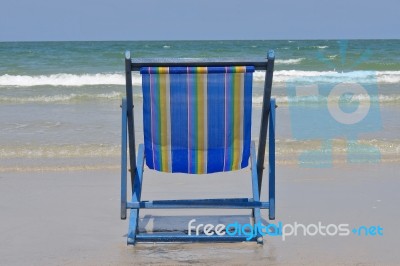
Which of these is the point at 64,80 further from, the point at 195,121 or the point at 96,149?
the point at 195,121

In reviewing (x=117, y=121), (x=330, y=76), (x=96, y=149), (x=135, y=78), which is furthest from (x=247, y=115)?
(x=330, y=76)

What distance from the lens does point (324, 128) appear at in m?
9.20

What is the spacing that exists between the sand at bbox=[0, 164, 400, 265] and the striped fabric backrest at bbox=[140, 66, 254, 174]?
0.51 m

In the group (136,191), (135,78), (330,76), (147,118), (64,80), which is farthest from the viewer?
(330,76)

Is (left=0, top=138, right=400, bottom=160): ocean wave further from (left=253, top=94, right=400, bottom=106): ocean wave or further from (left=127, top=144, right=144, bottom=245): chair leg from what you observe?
(left=253, top=94, right=400, bottom=106): ocean wave

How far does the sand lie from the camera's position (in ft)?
12.7

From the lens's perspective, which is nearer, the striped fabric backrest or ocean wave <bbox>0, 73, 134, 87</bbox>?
the striped fabric backrest

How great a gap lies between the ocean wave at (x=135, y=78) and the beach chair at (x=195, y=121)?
46.3 ft

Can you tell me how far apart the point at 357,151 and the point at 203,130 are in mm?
3752

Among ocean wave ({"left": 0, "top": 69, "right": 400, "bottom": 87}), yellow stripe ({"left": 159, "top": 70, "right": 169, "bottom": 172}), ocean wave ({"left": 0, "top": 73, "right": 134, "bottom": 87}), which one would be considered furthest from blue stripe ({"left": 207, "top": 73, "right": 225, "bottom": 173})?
ocean wave ({"left": 0, "top": 73, "right": 134, "bottom": 87})

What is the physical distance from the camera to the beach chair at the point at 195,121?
12.5ft

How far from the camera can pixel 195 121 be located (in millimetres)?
3895

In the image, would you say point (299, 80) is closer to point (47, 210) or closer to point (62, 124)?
point (62, 124)

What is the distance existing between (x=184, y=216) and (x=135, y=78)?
47.8 ft
